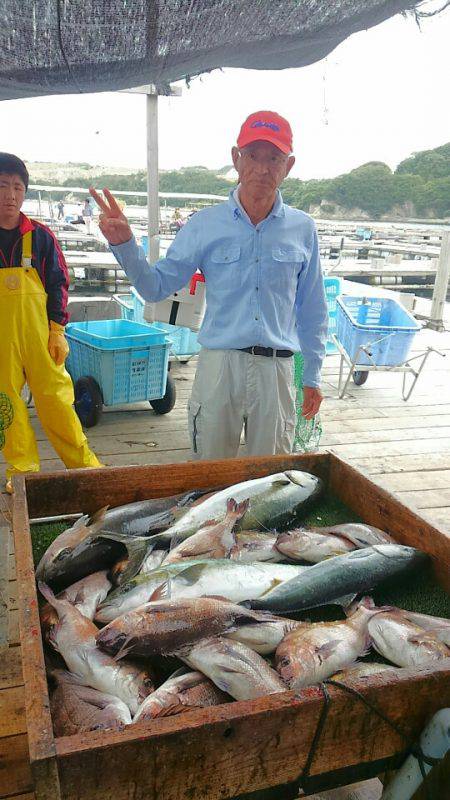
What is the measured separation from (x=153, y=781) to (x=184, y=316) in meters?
3.96

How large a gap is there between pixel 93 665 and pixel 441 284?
31.6ft

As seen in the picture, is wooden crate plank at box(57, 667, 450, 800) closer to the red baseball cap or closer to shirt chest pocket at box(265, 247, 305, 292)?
shirt chest pocket at box(265, 247, 305, 292)

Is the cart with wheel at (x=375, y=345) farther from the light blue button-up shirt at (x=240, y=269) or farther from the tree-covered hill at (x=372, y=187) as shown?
the tree-covered hill at (x=372, y=187)

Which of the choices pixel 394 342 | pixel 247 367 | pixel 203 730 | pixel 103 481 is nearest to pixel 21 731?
pixel 103 481

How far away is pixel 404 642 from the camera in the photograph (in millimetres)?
1424

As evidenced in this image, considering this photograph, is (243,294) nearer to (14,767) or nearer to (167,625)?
(167,625)

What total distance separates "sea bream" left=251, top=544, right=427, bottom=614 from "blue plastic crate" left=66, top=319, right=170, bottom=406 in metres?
3.53

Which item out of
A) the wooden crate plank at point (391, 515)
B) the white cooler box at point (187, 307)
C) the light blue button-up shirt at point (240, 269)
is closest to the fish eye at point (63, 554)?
the wooden crate plank at point (391, 515)

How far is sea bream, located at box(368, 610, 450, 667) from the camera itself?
1.38 meters

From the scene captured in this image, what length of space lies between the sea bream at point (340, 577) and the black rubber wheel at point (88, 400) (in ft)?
12.2

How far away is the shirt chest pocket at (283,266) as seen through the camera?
112 inches

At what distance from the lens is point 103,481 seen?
7.22 ft

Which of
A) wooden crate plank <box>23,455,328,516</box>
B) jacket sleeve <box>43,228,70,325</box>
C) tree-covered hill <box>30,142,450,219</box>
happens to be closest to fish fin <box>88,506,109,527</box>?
wooden crate plank <box>23,455,328,516</box>

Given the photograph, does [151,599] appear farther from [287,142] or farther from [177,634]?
[287,142]
